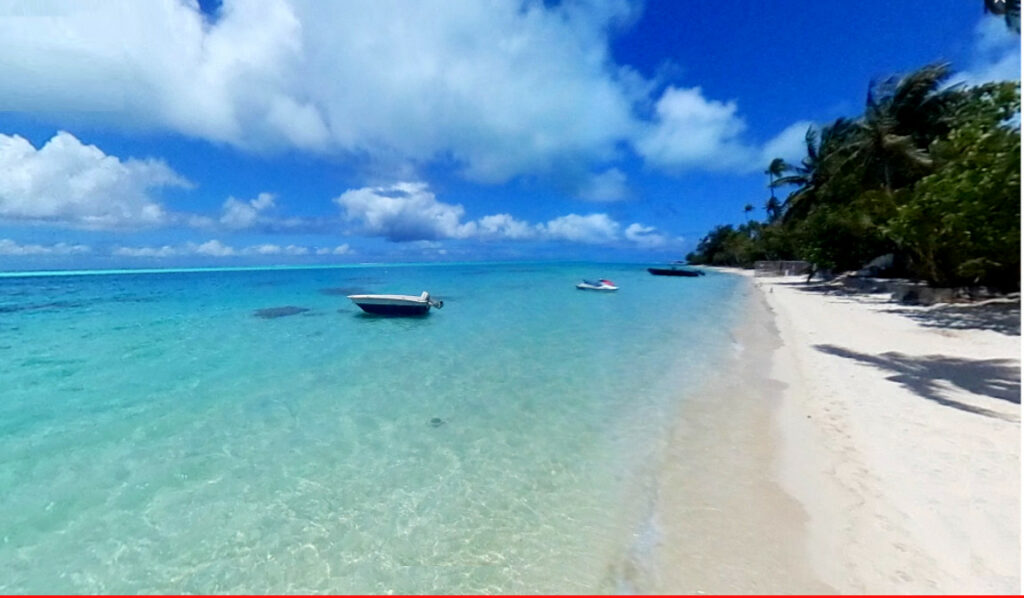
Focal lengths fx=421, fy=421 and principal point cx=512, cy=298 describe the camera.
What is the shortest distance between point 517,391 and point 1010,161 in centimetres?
800

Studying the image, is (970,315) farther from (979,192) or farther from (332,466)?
(332,466)

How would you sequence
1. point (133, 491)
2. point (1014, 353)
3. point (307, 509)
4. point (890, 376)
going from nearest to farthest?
point (307, 509)
point (133, 491)
point (890, 376)
point (1014, 353)

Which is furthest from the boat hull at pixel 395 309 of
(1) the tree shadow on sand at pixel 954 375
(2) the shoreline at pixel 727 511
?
(1) the tree shadow on sand at pixel 954 375

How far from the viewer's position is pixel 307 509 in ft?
12.7

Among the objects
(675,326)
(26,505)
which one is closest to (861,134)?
(675,326)

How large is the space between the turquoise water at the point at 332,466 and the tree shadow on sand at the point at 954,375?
3.15 m

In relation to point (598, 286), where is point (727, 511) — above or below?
below

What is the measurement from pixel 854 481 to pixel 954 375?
4.96 meters

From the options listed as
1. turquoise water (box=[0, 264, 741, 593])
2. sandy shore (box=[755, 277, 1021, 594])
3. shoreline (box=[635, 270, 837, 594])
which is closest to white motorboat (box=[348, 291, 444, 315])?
turquoise water (box=[0, 264, 741, 593])

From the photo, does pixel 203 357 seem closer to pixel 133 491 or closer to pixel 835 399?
pixel 133 491

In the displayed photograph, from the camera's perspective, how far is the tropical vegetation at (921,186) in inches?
284

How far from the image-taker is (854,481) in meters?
3.92

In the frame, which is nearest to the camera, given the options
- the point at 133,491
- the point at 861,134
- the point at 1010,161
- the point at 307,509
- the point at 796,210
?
the point at 307,509

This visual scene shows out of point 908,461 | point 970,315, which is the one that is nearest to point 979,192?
point 908,461
